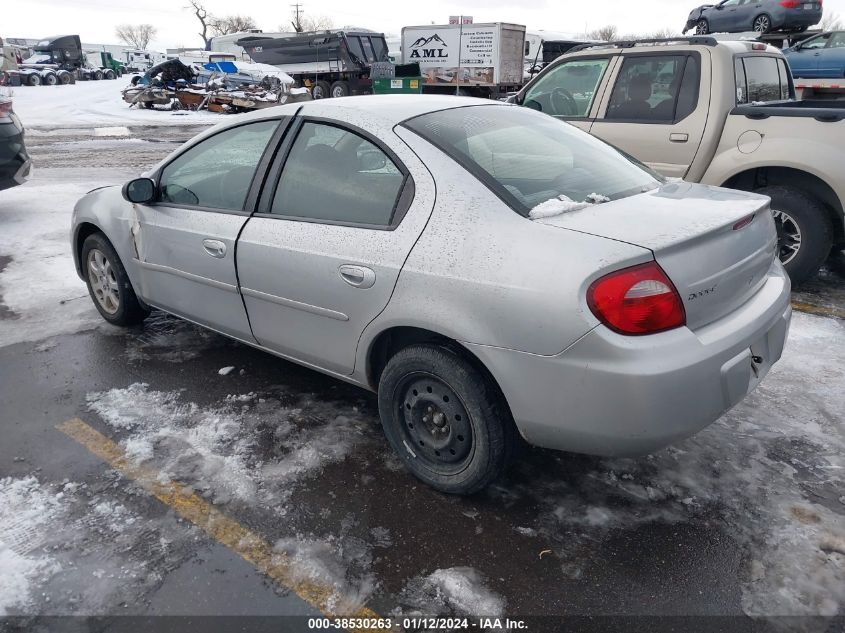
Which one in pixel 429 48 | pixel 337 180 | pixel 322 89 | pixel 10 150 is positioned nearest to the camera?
pixel 337 180

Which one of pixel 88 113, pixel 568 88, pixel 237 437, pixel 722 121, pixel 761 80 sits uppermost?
pixel 761 80

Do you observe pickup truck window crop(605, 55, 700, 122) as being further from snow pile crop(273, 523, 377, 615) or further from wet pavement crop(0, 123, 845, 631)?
snow pile crop(273, 523, 377, 615)

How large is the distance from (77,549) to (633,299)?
90.1 inches

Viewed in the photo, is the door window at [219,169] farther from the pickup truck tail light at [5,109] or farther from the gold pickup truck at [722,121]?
the pickup truck tail light at [5,109]

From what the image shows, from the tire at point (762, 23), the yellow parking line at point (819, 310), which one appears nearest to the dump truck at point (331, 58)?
the tire at point (762, 23)

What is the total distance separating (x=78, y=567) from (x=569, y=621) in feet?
5.90

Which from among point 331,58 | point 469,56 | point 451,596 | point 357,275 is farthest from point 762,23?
point 451,596

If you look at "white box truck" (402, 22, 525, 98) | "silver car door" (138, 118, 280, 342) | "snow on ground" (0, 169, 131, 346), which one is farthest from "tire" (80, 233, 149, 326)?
"white box truck" (402, 22, 525, 98)

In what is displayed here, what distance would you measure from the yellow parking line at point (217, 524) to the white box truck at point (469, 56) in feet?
75.9

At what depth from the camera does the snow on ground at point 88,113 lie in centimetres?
2033

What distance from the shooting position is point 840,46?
47.0 ft

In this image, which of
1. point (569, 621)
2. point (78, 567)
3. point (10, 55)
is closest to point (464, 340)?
point (569, 621)

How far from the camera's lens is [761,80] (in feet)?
18.7

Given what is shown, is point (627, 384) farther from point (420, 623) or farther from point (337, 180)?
point (337, 180)
